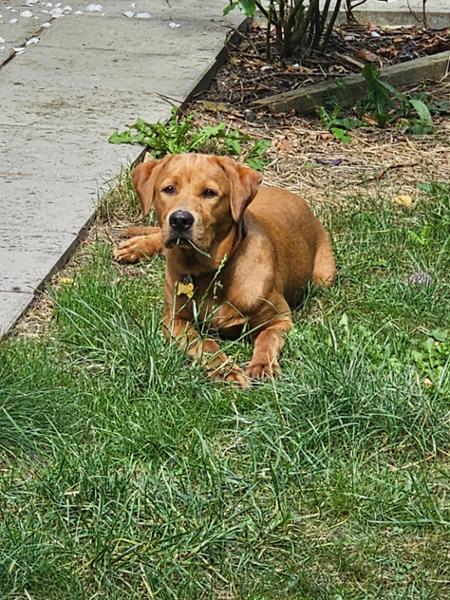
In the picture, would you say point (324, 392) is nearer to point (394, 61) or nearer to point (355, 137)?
point (355, 137)

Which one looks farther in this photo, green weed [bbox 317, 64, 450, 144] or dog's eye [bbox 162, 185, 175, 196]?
green weed [bbox 317, 64, 450, 144]

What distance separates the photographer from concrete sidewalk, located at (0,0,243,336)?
5734 mm

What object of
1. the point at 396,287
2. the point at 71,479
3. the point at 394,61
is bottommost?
the point at 394,61

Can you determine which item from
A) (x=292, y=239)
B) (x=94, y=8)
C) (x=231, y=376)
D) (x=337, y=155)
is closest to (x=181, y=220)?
(x=231, y=376)

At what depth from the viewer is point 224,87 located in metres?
7.96

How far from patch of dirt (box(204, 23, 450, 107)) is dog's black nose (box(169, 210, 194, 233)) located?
3150 millimetres

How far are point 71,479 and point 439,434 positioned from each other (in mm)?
1227

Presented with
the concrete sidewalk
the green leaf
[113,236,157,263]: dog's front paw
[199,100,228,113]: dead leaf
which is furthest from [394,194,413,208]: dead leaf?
[199,100,228,113]: dead leaf

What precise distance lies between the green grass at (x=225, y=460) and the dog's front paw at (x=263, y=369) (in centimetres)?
9

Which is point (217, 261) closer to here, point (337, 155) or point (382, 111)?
point (337, 155)

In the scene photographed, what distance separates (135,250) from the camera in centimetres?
566

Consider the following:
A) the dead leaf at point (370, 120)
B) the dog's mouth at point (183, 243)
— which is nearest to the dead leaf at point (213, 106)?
the dead leaf at point (370, 120)

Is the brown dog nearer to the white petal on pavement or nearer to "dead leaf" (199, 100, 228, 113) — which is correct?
"dead leaf" (199, 100, 228, 113)

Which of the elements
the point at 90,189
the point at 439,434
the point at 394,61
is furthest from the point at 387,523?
the point at 394,61
